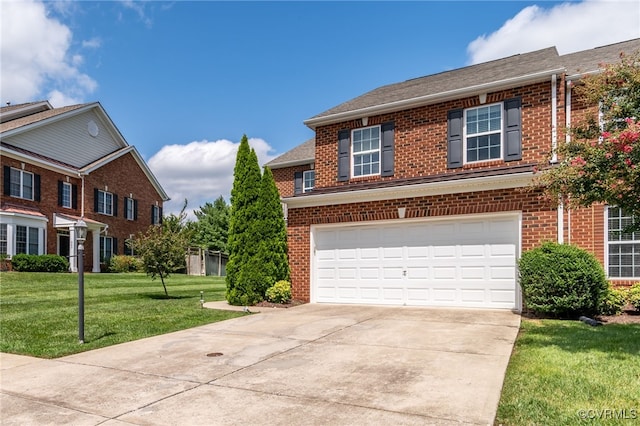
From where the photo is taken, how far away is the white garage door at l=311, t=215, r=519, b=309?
1102cm

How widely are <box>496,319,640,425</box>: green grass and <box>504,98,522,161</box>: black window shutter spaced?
5.39m

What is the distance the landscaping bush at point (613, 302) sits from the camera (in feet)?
31.7

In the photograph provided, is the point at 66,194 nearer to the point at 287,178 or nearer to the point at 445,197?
the point at 287,178

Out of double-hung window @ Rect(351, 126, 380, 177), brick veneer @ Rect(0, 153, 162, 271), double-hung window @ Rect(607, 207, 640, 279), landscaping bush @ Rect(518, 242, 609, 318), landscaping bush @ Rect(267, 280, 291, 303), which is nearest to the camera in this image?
landscaping bush @ Rect(518, 242, 609, 318)

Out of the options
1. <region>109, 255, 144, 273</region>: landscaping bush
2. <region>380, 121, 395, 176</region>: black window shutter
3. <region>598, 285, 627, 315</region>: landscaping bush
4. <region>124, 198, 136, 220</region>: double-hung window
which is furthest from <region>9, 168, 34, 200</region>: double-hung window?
<region>598, 285, 627, 315</region>: landscaping bush

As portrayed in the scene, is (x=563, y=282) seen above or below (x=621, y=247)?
below

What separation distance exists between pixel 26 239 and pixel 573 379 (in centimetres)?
2465

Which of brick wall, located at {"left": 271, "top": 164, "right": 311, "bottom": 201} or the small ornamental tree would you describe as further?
brick wall, located at {"left": 271, "top": 164, "right": 311, "bottom": 201}

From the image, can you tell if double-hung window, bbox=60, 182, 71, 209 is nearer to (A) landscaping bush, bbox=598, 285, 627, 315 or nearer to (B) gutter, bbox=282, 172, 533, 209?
(B) gutter, bbox=282, 172, 533, 209

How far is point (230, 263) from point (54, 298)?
576cm

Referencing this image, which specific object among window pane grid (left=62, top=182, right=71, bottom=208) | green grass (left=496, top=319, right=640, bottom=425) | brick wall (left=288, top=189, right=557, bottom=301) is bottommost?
green grass (left=496, top=319, right=640, bottom=425)

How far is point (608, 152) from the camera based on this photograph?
629 cm

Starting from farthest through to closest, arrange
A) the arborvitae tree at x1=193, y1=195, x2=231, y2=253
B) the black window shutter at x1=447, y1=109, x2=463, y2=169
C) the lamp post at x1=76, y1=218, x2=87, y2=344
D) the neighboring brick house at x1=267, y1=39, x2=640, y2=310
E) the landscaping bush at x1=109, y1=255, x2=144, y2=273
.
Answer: the arborvitae tree at x1=193, y1=195, x2=231, y2=253, the landscaping bush at x1=109, y1=255, x2=144, y2=273, the black window shutter at x1=447, y1=109, x2=463, y2=169, the neighboring brick house at x1=267, y1=39, x2=640, y2=310, the lamp post at x1=76, y1=218, x2=87, y2=344

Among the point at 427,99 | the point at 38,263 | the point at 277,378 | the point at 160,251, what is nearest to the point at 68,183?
the point at 38,263
